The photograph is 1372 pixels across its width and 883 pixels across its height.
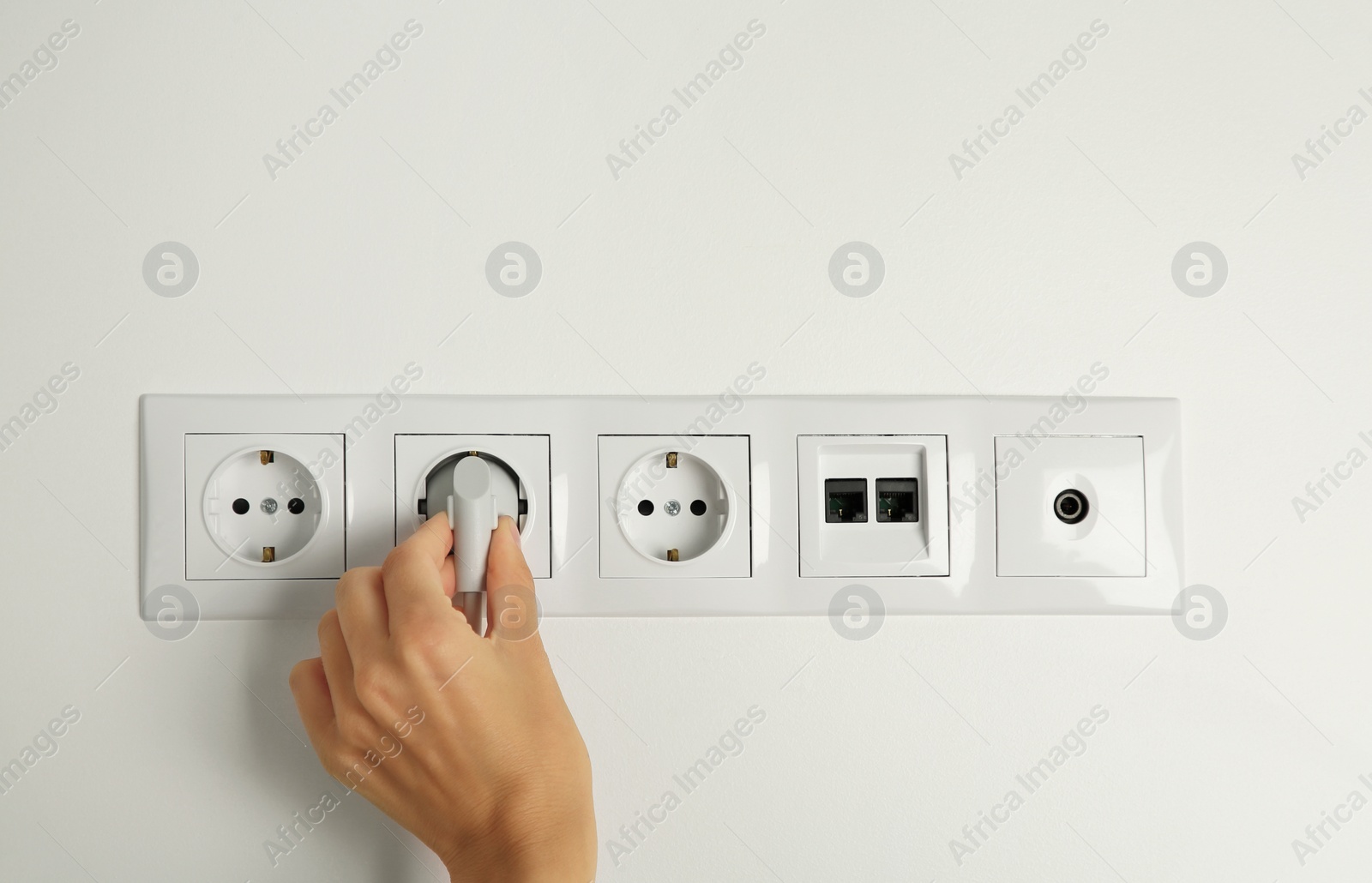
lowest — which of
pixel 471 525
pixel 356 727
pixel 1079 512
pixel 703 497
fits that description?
pixel 356 727

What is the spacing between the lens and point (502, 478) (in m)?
0.47

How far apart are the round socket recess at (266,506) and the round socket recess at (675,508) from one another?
0.21 m

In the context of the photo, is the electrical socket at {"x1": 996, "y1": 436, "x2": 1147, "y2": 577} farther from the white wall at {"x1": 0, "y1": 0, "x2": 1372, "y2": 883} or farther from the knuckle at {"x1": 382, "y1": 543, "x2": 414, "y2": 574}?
the knuckle at {"x1": 382, "y1": 543, "x2": 414, "y2": 574}

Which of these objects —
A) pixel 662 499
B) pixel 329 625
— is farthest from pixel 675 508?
pixel 329 625

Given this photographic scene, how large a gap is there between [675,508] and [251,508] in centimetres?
27

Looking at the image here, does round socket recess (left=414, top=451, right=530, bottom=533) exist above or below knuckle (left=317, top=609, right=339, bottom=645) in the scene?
above

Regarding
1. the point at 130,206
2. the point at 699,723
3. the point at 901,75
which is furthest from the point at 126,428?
the point at 901,75

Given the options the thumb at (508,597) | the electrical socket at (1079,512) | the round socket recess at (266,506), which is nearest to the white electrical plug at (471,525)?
the thumb at (508,597)

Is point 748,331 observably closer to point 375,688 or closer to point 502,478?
point 502,478

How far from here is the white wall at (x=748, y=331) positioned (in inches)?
18.4

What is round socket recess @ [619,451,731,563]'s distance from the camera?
0.48 m

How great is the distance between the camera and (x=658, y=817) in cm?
48

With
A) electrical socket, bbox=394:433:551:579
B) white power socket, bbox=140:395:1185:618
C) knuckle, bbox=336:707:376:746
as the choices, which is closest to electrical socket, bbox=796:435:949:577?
white power socket, bbox=140:395:1185:618

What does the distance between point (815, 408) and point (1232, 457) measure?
11.5 inches
